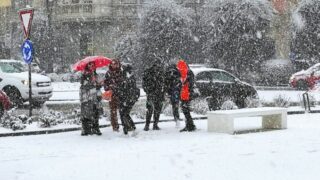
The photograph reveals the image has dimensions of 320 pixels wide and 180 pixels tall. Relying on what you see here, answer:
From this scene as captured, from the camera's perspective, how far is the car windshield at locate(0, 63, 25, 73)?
2284 cm

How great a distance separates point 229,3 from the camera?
37625 mm

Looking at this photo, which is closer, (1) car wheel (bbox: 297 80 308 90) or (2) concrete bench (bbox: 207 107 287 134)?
(2) concrete bench (bbox: 207 107 287 134)

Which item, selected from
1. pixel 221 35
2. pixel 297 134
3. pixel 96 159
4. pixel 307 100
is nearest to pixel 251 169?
pixel 96 159

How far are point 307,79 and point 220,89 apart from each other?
495 inches

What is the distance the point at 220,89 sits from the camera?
21.0m

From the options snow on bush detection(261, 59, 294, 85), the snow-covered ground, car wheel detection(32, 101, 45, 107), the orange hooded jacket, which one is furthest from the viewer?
snow on bush detection(261, 59, 294, 85)

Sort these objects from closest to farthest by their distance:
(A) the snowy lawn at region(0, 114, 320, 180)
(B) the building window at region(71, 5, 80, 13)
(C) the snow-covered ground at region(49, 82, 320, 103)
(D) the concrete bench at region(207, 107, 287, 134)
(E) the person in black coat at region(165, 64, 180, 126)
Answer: (A) the snowy lawn at region(0, 114, 320, 180) → (D) the concrete bench at region(207, 107, 287, 134) → (E) the person in black coat at region(165, 64, 180, 126) → (C) the snow-covered ground at region(49, 82, 320, 103) → (B) the building window at region(71, 5, 80, 13)

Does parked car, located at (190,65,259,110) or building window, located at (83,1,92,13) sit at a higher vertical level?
building window, located at (83,1,92,13)

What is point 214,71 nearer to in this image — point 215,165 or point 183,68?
point 183,68

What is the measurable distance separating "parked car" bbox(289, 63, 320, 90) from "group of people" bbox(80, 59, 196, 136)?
57.1 ft

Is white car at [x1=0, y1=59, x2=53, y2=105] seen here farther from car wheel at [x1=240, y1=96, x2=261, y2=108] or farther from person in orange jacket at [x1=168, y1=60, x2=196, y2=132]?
person in orange jacket at [x1=168, y1=60, x2=196, y2=132]

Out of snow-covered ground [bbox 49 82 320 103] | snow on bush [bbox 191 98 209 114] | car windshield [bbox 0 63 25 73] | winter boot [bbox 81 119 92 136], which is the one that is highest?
car windshield [bbox 0 63 25 73]

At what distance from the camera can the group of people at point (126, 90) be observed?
1449 cm

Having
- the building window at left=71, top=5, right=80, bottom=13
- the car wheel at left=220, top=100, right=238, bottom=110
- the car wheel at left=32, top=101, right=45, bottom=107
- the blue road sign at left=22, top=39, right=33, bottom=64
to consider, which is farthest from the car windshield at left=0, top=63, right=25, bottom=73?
the building window at left=71, top=5, right=80, bottom=13
